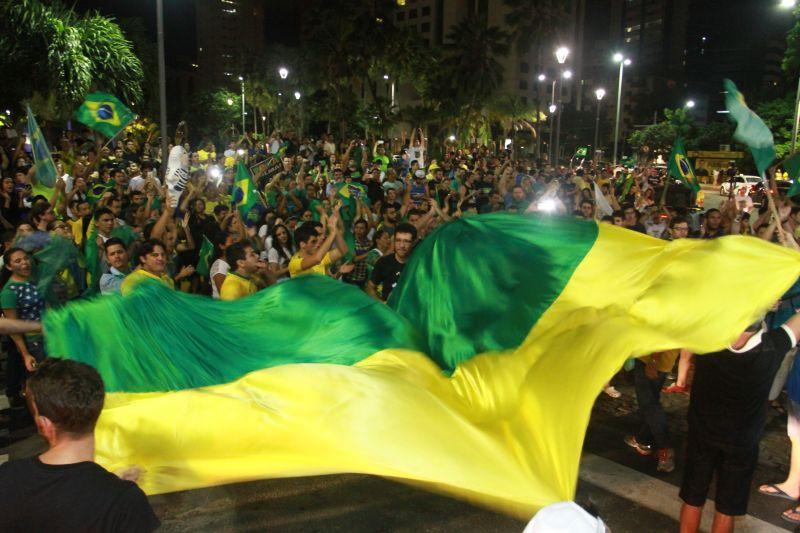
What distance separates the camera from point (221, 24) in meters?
129

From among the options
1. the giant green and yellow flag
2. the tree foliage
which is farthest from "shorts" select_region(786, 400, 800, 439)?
the tree foliage

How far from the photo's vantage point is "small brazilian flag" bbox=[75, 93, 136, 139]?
33.2ft

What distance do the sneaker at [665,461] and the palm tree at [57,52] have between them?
19567mm

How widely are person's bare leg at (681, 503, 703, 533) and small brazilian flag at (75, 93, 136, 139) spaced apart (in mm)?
9510

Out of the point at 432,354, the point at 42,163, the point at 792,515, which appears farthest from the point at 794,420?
the point at 42,163

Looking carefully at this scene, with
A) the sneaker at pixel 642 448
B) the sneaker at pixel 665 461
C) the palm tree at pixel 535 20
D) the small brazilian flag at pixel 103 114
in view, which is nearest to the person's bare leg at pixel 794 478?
the sneaker at pixel 665 461

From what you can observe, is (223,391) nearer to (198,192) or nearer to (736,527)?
(736,527)

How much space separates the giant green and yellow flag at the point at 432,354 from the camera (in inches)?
125

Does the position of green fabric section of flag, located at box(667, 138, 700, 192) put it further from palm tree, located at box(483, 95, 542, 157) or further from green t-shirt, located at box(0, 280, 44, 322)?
palm tree, located at box(483, 95, 542, 157)

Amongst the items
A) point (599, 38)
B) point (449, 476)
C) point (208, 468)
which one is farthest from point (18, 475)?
point (599, 38)

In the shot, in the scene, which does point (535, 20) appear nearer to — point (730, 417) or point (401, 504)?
point (401, 504)

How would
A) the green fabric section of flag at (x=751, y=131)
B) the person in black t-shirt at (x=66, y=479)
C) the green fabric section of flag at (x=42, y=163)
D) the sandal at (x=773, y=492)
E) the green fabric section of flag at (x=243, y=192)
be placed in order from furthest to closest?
the green fabric section of flag at (x=243, y=192), the green fabric section of flag at (x=42, y=163), the green fabric section of flag at (x=751, y=131), the sandal at (x=773, y=492), the person in black t-shirt at (x=66, y=479)

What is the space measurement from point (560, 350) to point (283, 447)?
5.14ft

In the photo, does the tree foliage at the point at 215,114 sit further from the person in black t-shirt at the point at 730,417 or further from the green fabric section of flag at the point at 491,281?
the person in black t-shirt at the point at 730,417
